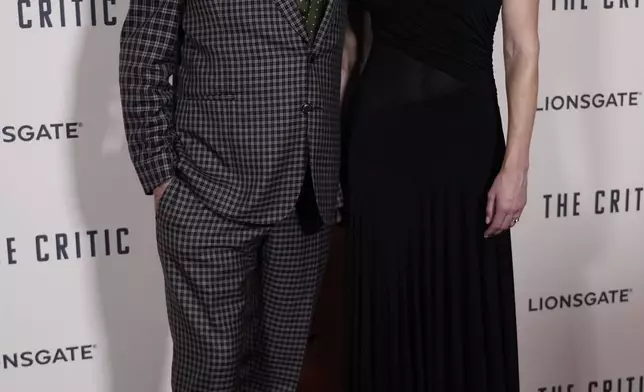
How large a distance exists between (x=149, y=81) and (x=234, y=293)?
1.09ft

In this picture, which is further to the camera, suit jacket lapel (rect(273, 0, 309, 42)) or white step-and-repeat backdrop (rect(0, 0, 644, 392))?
white step-and-repeat backdrop (rect(0, 0, 644, 392))

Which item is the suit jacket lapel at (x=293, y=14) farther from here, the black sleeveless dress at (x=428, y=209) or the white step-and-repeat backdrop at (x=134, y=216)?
the white step-and-repeat backdrop at (x=134, y=216)

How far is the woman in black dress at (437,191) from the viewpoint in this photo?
1339 mm

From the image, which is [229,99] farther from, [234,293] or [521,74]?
[521,74]

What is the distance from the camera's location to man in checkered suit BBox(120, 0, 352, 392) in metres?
1.24

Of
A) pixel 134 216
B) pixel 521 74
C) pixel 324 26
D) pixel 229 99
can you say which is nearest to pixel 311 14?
pixel 324 26

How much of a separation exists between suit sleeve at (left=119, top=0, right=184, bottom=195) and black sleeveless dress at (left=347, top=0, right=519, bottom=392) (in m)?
0.30

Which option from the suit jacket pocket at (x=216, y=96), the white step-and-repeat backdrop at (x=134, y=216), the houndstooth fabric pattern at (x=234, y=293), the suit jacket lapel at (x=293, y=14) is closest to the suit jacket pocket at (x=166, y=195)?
the houndstooth fabric pattern at (x=234, y=293)

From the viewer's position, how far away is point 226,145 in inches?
49.8

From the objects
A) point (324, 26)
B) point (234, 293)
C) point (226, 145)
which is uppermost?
point (324, 26)

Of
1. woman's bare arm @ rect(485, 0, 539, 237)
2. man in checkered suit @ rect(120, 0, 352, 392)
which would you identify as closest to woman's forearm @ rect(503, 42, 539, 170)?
woman's bare arm @ rect(485, 0, 539, 237)

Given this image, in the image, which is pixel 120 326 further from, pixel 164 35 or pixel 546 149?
pixel 546 149

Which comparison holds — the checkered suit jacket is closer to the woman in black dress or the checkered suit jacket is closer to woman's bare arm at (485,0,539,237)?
the woman in black dress

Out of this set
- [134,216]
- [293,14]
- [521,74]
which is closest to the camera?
[293,14]
